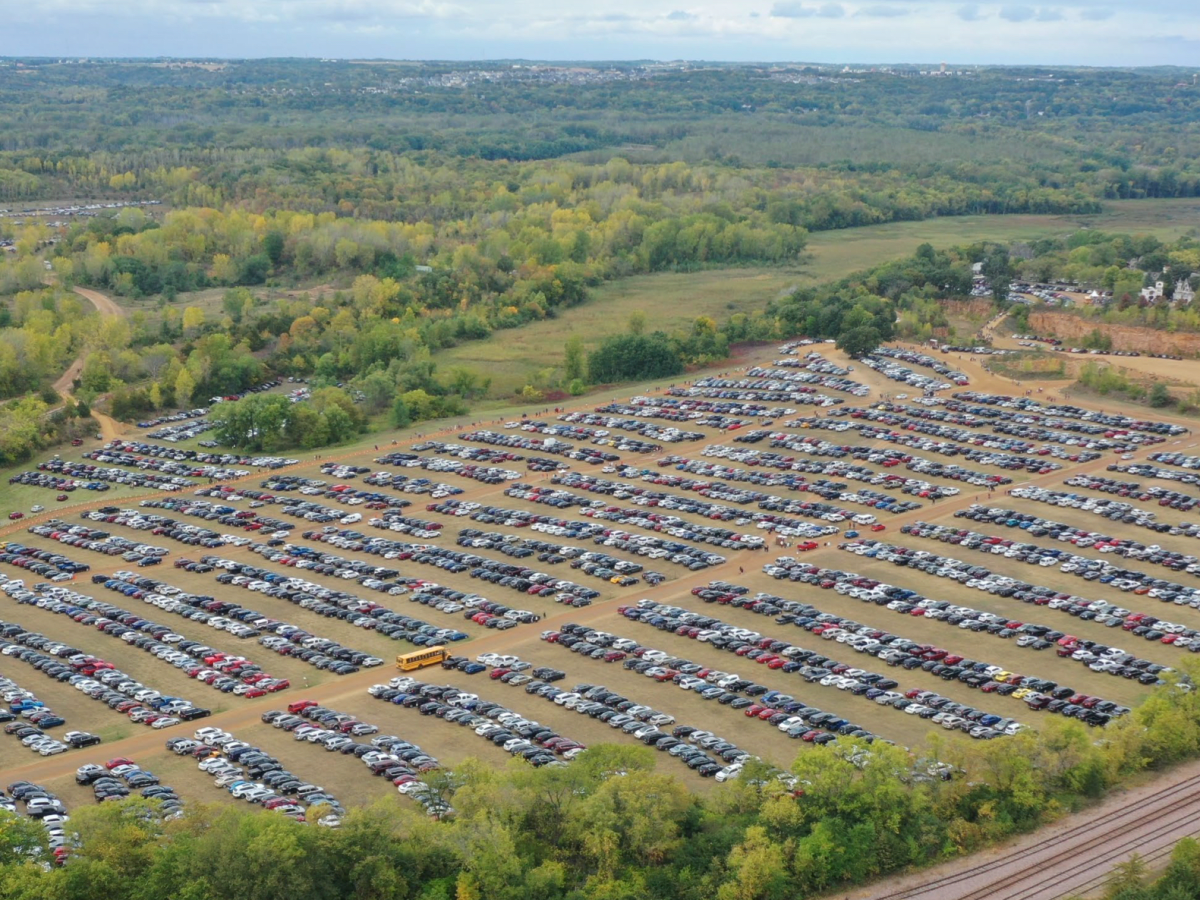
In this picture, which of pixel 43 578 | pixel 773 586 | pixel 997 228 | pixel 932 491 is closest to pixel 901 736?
pixel 773 586

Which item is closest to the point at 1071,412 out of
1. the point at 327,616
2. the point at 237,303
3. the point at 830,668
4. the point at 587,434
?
the point at 587,434

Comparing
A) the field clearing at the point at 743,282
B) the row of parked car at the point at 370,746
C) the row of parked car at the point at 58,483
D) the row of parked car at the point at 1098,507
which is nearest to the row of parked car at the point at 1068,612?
the row of parked car at the point at 1098,507

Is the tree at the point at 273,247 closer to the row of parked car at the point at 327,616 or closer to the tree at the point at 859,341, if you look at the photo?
the tree at the point at 859,341

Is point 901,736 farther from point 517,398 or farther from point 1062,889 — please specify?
point 517,398

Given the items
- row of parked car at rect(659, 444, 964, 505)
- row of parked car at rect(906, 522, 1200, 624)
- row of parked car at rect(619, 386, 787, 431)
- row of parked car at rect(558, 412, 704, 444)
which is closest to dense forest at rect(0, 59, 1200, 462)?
row of parked car at rect(619, 386, 787, 431)

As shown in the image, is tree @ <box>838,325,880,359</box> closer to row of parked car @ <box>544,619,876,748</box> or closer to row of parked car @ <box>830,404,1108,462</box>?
row of parked car @ <box>830,404,1108,462</box>

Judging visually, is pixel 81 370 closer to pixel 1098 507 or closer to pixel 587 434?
pixel 587 434
